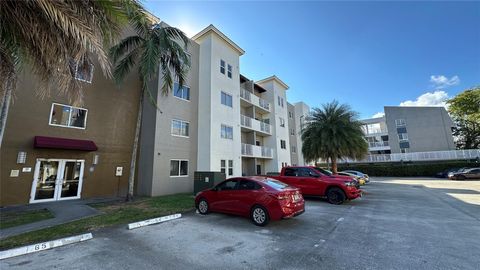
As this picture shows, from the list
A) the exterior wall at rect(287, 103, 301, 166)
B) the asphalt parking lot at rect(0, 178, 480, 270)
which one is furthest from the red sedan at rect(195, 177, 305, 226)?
the exterior wall at rect(287, 103, 301, 166)

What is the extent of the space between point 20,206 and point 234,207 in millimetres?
10725

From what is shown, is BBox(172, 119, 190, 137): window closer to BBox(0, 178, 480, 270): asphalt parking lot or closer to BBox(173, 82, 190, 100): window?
BBox(173, 82, 190, 100): window

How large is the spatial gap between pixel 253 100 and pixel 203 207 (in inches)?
662

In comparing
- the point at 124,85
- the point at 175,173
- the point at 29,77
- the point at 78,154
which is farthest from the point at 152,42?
the point at 175,173

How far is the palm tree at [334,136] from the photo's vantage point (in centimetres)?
2033

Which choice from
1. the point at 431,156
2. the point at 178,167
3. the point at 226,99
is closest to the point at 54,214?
the point at 178,167

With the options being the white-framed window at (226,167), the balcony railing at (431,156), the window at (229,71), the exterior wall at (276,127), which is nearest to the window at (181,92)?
the window at (229,71)

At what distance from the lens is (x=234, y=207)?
8.07 metres

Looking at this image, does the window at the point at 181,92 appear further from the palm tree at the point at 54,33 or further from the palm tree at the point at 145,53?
the palm tree at the point at 54,33

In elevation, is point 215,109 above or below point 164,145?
above

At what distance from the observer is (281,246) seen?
5379 mm

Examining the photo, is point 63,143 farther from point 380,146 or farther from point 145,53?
point 380,146

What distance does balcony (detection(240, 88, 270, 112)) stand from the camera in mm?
23047

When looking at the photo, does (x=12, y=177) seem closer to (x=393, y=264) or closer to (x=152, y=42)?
(x=152, y=42)
